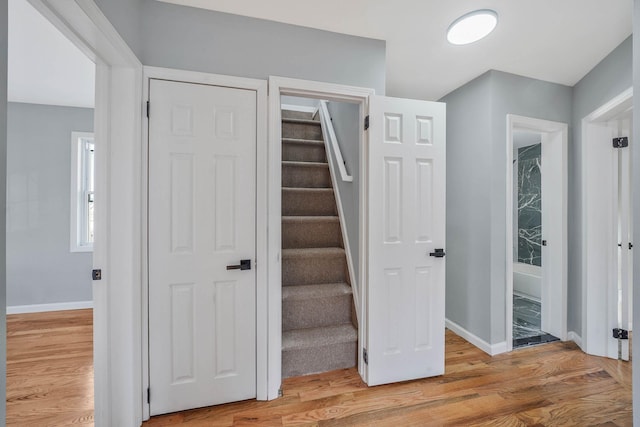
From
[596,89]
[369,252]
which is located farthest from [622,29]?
[369,252]

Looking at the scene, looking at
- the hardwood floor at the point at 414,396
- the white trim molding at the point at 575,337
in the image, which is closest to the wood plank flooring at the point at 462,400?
the hardwood floor at the point at 414,396

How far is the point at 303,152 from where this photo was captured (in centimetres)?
333

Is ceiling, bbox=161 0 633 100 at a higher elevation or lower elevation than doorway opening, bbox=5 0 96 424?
higher

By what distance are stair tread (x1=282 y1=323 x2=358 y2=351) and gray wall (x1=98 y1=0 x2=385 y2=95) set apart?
1.86 meters

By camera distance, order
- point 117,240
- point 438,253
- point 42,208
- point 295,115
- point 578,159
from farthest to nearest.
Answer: point 295,115 < point 42,208 < point 578,159 < point 438,253 < point 117,240

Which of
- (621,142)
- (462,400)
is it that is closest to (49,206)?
(462,400)

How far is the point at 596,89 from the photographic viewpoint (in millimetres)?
2395

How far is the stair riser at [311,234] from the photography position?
269 cm

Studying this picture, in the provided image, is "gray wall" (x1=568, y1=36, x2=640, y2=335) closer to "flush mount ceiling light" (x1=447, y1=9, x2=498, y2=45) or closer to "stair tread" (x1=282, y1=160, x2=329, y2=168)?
"flush mount ceiling light" (x1=447, y1=9, x2=498, y2=45)

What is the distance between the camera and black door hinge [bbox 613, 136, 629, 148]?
2387 millimetres

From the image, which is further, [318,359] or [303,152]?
[303,152]

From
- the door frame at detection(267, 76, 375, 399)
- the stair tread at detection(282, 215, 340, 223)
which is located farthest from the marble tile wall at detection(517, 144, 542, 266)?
the door frame at detection(267, 76, 375, 399)

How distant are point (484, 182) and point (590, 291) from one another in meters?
1.30

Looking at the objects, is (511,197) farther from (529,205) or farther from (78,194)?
(78,194)
